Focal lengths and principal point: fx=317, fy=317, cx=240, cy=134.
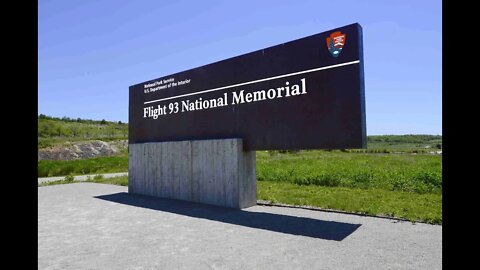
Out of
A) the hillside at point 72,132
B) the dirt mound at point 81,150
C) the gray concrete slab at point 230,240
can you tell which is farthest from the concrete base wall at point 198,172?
the hillside at point 72,132

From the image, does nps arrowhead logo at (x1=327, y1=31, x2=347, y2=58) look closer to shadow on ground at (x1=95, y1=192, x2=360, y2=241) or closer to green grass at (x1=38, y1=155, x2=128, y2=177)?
shadow on ground at (x1=95, y1=192, x2=360, y2=241)

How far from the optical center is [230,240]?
19.7 ft

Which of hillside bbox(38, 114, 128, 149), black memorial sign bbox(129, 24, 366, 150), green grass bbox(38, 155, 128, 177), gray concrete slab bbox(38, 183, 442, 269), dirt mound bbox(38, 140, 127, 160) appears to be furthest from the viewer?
hillside bbox(38, 114, 128, 149)

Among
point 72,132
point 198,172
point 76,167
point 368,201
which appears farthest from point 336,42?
point 72,132

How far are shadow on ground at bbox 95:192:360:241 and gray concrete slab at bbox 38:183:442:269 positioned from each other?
2 cm

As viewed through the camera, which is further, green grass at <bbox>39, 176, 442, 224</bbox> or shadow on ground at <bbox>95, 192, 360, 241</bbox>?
green grass at <bbox>39, 176, 442, 224</bbox>

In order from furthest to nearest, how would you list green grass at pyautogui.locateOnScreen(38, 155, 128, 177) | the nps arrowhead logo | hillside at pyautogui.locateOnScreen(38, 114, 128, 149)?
Answer: hillside at pyautogui.locateOnScreen(38, 114, 128, 149), green grass at pyautogui.locateOnScreen(38, 155, 128, 177), the nps arrowhead logo

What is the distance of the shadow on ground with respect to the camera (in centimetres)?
652

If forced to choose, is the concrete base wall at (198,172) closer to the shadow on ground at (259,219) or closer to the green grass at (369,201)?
the shadow on ground at (259,219)

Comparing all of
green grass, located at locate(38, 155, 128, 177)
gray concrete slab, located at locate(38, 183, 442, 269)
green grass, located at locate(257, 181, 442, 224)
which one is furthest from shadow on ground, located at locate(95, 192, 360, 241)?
green grass, located at locate(38, 155, 128, 177)

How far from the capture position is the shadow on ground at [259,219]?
21.4 ft
